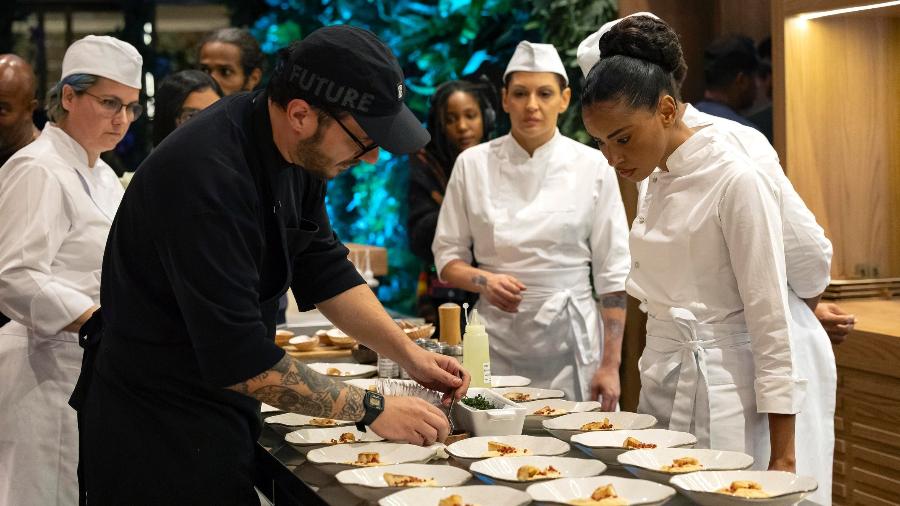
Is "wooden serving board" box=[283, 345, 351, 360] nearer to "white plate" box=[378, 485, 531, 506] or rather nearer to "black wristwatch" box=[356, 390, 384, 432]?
"black wristwatch" box=[356, 390, 384, 432]

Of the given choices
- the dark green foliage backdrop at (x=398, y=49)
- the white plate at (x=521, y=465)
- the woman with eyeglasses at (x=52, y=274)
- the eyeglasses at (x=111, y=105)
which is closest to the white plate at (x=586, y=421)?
the white plate at (x=521, y=465)

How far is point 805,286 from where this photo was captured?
8.39ft

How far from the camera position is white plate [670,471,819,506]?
166 centimetres

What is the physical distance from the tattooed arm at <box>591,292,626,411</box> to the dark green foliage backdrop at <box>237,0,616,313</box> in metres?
2.93

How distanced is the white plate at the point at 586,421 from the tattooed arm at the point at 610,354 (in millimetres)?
952

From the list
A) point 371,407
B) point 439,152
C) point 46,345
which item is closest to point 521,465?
point 371,407

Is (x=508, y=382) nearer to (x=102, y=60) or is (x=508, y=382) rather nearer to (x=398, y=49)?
(x=102, y=60)

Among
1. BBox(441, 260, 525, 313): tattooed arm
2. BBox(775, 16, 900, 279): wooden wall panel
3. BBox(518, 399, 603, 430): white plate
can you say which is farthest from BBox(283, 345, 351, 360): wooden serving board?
BBox(775, 16, 900, 279): wooden wall panel

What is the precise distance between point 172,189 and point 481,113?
9.59 feet

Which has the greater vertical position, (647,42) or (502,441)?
(647,42)

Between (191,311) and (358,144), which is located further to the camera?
(358,144)

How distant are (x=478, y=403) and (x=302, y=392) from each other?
469 millimetres

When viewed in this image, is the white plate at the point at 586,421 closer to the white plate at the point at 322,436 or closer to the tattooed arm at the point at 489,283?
the white plate at the point at 322,436

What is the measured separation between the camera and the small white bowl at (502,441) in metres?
2.01
